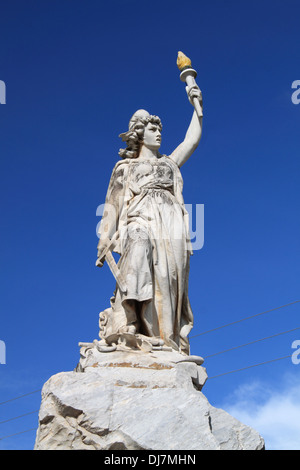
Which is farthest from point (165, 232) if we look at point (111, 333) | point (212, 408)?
point (212, 408)

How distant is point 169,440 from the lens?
20.5ft

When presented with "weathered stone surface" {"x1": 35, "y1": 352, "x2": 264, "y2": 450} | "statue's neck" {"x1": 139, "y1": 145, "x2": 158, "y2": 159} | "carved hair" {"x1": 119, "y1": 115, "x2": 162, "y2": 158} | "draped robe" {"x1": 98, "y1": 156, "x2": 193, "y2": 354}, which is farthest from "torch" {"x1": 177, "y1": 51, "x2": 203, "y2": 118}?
"weathered stone surface" {"x1": 35, "y1": 352, "x2": 264, "y2": 450}

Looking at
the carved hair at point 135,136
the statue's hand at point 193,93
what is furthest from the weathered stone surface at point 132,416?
the statue's hand at point 193,93

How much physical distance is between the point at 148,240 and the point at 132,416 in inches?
110

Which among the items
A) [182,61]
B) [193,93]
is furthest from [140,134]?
[182,61]

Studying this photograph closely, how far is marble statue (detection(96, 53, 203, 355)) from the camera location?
27.3 feet

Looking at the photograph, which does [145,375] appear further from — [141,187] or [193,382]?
[141,187]

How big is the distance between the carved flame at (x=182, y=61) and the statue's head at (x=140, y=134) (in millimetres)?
1227

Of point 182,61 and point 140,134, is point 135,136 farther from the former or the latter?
point 182,61

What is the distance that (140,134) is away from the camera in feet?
32.8

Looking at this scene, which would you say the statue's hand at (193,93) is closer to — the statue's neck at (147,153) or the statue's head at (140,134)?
the statue's head at (140,134)

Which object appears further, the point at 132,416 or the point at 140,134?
the point at 140,134

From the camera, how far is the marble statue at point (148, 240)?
833cm
